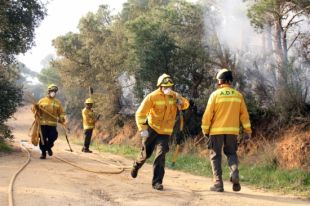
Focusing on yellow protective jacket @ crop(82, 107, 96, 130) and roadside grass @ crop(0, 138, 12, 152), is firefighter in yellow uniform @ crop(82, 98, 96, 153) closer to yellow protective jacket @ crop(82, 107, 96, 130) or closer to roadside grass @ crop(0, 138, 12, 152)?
yellow protective jacket @ crop(82, 107, 96, 130)

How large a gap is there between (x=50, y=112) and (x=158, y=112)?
468 centimetres

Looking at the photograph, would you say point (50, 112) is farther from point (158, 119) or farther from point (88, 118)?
point (158, 119)

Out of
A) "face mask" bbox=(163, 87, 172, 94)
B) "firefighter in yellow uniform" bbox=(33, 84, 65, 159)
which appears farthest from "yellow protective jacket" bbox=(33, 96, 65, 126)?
"face mask" bbox=(163, 87, 172, 94)

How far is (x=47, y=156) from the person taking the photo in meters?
12.1

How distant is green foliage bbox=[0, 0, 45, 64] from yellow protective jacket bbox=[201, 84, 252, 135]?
786 cm

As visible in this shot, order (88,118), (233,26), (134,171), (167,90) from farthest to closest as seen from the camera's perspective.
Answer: (88,118), (233,26), (134,171), (167,90)

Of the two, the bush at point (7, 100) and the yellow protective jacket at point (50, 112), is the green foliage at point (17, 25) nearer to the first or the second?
the bush at point (7, 100)

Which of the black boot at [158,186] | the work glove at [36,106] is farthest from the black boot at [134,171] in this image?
the work glove at [36,106]

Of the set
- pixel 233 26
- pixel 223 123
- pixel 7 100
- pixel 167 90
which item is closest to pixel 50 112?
pixel 7 100

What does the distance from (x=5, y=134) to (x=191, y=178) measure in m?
6.16

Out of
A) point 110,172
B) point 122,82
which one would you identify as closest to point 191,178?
point 110,172

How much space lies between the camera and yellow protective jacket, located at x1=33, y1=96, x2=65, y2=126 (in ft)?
38.9

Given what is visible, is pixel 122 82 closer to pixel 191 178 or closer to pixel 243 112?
pixel 191 178

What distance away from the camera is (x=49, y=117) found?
11.9 m
